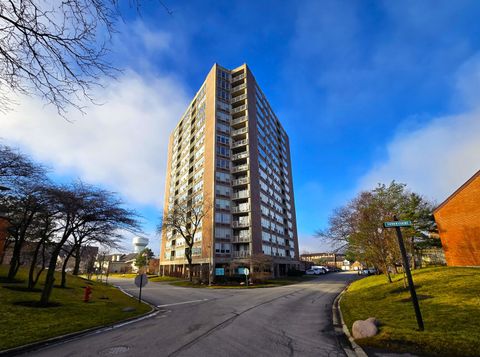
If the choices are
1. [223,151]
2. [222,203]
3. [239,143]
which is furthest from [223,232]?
[239,143]

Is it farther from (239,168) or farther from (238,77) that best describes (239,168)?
(238,77)

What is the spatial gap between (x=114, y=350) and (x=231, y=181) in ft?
142

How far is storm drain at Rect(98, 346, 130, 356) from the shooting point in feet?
22.2

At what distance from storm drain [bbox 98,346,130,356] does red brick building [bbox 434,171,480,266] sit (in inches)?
1108

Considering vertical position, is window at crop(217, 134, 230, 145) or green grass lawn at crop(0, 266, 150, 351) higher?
window at crop(217, 134, 230, 145)

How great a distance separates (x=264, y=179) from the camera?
55.9 meters

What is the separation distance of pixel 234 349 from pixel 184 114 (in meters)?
72.1

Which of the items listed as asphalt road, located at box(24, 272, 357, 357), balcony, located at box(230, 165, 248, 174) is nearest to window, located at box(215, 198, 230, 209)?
balcony, located at box(230, 165, 248, 174)

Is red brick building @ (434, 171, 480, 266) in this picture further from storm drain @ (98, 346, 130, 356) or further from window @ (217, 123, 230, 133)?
window @ (217, 123, 230, 133)

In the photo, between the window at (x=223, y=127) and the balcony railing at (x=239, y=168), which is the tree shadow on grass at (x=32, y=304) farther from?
the window at (x=223, y=127)

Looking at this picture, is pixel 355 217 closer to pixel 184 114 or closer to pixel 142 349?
pixel 142 349

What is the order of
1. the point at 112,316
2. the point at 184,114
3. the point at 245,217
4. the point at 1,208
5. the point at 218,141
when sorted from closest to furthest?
the point at 112,316
the point at 1,208
the point at 245,217
the point at 218,141
the point at 184,114

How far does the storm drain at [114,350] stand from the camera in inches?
267

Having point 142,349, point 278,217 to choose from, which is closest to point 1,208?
point 142,349
